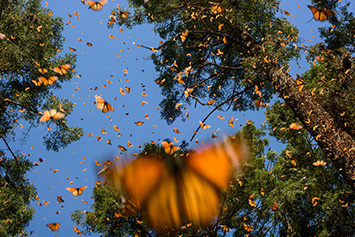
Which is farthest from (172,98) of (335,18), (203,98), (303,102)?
(335,18)

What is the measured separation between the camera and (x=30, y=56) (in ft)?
29.6

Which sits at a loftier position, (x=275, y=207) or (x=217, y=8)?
(x=217, y=8)

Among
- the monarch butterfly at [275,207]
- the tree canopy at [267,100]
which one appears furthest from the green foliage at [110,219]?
the monarch butterfly at [275,207]

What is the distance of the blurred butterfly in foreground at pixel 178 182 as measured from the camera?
8773 millimetres

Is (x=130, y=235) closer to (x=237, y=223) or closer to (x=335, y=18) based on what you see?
(x=237, y=223)

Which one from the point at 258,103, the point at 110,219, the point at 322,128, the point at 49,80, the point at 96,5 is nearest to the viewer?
the point at 322,128

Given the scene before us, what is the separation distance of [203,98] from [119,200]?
555 centimetres

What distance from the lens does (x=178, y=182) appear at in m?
9.18

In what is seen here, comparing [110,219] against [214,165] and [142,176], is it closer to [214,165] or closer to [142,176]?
[142,176]

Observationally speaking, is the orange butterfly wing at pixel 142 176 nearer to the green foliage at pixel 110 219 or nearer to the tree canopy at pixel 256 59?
the green foliage at pixel 110 219

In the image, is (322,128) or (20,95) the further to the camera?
(20,95)

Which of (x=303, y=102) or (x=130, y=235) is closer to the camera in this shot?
(x=303, y=102)

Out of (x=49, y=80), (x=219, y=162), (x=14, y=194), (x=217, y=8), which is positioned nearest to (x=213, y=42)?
(x=217, y=8)

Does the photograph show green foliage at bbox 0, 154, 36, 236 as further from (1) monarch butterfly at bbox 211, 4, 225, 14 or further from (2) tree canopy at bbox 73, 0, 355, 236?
(1) monarch butterfly at bbox 211, 4, 225, 14
